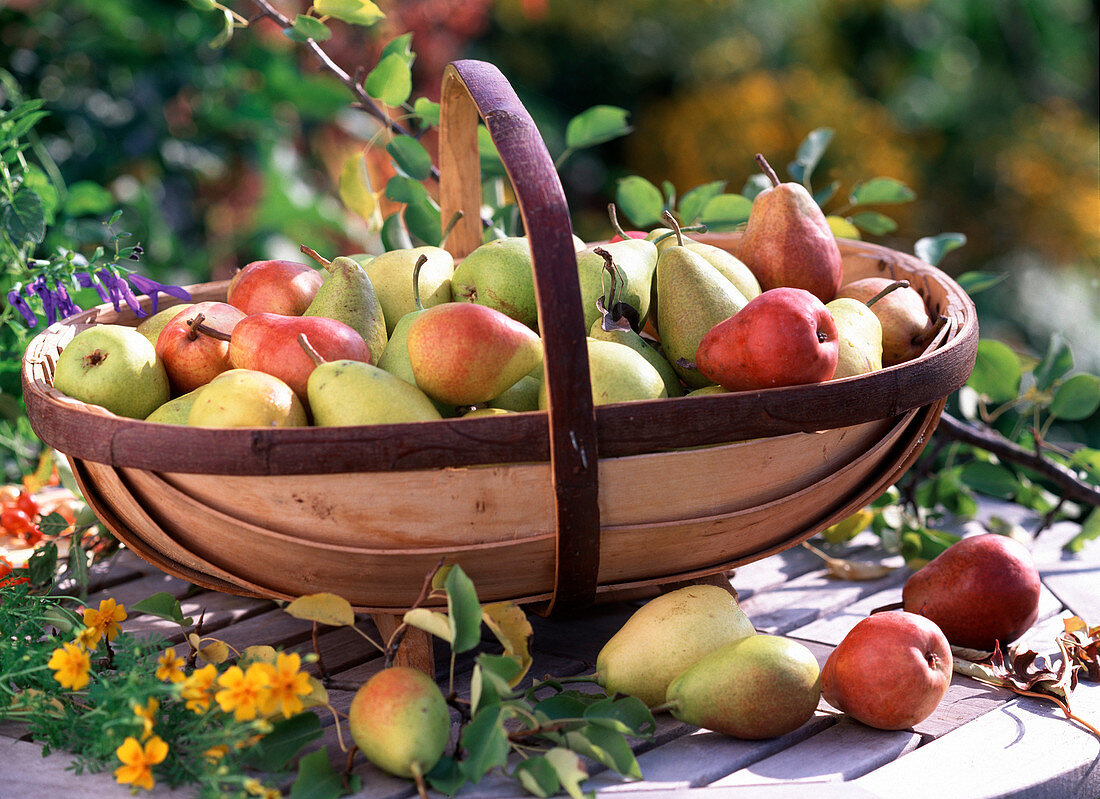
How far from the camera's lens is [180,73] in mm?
2932

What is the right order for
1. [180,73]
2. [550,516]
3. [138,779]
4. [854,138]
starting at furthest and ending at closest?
[854,138], [180,73], [550,516], [138,779]

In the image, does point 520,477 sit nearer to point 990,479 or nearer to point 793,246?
point 793,246

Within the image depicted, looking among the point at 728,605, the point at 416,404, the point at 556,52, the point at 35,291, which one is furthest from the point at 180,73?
the point at 728,605

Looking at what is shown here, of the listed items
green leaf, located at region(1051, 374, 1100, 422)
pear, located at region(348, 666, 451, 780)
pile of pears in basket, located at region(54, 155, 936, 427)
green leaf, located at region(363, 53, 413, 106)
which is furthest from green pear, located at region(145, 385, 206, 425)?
green leaf, located at region(1051, 374, 1100, 422)

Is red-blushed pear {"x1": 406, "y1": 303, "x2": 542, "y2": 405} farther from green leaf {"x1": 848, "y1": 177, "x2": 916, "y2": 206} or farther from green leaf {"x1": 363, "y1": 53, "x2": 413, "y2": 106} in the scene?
green leaf {"x1": 848, "y1": 177, "x2": 916, "y2": 206}

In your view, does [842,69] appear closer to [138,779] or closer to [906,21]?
[906,21]

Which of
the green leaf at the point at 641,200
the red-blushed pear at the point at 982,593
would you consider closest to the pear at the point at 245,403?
the red-blushed pear at the point at 982,593

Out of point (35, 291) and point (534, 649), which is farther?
point (35, 291)

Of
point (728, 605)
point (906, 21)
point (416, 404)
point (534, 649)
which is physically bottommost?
point (534, 649)

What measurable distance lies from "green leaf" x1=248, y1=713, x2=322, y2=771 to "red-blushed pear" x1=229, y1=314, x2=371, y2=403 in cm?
31

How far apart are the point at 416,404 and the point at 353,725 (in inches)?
11.2

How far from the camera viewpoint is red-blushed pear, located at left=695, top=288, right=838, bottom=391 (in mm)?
938

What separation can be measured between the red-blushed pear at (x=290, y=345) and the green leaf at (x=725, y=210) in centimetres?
69

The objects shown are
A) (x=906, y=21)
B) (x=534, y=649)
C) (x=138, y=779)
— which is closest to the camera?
(x=138, y=779)
